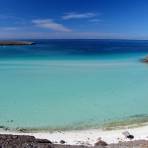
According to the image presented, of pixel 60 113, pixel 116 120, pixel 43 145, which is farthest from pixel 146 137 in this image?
pixel 60 113

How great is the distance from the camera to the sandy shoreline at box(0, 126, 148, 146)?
29.3 ft

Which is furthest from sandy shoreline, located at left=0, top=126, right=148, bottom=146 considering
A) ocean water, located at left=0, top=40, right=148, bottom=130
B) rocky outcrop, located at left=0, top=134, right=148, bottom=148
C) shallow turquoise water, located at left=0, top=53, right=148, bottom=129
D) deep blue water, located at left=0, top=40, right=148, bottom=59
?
deep blue water, located at left=0, top=40, right=148, bottom=59

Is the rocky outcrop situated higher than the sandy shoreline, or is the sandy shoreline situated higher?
the rocky outcrop

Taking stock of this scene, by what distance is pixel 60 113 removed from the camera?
12.7 metres

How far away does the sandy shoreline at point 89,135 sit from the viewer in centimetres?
894

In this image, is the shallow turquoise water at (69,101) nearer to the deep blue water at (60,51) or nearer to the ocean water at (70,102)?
the ocean water at (70,102)

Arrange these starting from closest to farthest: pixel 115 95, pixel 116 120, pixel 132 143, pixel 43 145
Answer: pixel 43 145
pixel 132 143
pixel 116 120
pixel 115 95

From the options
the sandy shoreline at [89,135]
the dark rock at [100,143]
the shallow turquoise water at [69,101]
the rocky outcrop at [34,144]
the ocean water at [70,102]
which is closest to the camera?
the rocky outcrop at [34,144]

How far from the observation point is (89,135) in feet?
31.5

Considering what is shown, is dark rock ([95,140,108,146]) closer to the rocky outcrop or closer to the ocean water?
the rocky outcrop

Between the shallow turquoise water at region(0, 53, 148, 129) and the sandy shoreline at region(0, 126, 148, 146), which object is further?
the shallow turquoise water at region(0, 53, 148, 129)

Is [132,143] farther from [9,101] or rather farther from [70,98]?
[9,101]

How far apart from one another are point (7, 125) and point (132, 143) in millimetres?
5389

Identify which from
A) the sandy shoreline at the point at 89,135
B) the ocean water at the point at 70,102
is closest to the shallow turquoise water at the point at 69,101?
the ocean water at the point at 70,102
